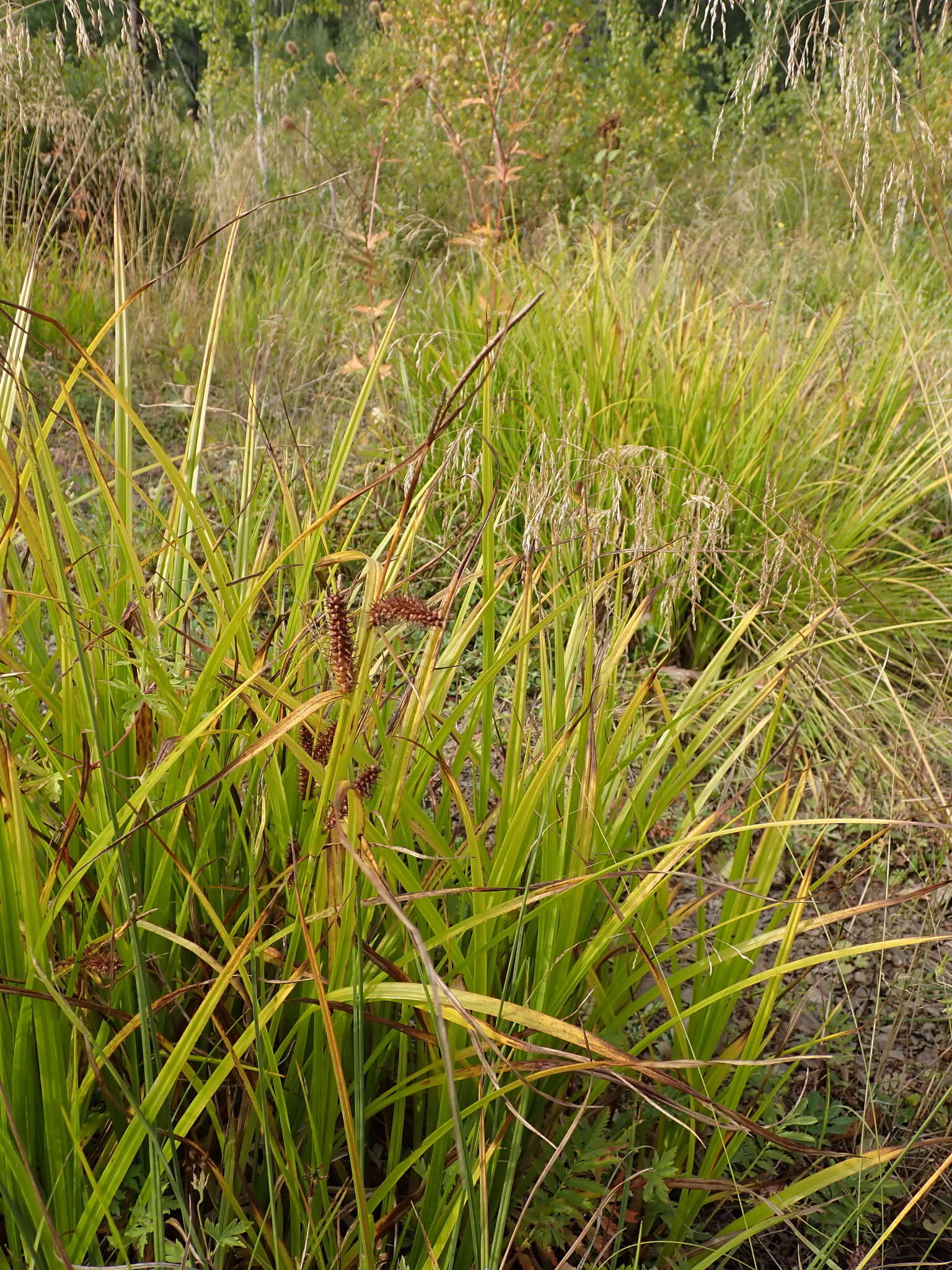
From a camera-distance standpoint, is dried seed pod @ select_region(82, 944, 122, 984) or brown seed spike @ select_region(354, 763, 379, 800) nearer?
brown seed spike @ select_region(354, 763, 379, 800)

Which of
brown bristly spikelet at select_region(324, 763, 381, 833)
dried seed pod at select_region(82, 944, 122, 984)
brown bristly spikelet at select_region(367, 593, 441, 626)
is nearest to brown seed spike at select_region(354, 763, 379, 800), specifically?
brown bristly spikelet at select_region(324, 763, 381, 833)

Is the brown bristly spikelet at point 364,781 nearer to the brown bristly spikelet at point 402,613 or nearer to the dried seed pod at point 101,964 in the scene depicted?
the brown bristly spikelet at point 402,613

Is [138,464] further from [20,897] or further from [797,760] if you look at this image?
[20,897]

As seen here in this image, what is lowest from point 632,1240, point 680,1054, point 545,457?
point 632,1240

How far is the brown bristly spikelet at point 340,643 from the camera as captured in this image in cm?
65

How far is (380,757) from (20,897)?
1.28 ft

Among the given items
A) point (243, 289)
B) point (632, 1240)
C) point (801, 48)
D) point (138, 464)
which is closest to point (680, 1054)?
point (632, 1240)

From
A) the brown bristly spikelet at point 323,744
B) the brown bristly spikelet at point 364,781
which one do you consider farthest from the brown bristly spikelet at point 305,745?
the brown bristly spikelet at point 364,781

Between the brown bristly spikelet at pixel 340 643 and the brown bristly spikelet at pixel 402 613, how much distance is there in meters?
0.02

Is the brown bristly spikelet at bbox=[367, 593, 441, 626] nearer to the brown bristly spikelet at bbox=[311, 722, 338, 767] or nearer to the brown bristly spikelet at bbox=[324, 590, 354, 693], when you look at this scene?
the brown bristly spikelet at bbox=[324, 590, 354, 693]

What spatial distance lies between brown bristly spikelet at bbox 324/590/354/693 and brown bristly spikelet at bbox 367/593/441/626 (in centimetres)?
2

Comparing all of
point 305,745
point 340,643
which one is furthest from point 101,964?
point 340,643

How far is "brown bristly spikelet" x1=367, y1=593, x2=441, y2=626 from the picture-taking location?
658 millimetres

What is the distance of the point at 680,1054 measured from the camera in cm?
114
